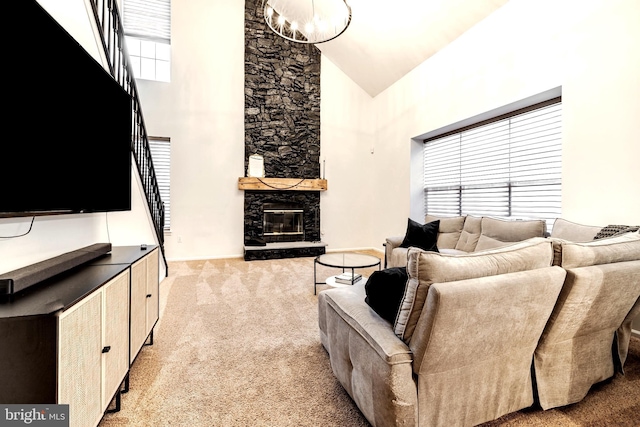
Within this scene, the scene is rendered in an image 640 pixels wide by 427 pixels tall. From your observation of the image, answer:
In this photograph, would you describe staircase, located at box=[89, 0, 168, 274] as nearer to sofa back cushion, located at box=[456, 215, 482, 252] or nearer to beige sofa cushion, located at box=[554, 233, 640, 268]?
beige sofa cushion, located at box=[554, 233, 640, 268]

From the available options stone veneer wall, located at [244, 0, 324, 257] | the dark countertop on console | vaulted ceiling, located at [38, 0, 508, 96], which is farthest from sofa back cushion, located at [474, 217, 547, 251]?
the dark countertop on console

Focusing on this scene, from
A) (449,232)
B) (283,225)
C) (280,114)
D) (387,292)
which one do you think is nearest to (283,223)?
(283,225)

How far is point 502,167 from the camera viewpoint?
393 cm

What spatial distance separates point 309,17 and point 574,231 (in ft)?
14.4

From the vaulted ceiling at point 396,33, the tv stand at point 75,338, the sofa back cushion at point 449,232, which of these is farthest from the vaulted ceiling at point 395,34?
the sofa back cushion at point 449,232

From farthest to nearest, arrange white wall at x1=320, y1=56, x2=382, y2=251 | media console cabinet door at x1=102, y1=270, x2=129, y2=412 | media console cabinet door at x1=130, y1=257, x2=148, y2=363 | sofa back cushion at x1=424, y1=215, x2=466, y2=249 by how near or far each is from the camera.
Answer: white wall at x1=320, y1=56, x2=382, y2=251, sofa back cushion at x1=424, y1=215, x2=466, y2=249, media console cabinet door at x1=130, y1=257, x2=148, y2=363, media console cabinet door at x1=102, y1=270, x2=129, y2=412

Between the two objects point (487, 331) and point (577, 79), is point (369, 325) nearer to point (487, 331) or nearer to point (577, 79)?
point (487, 331)

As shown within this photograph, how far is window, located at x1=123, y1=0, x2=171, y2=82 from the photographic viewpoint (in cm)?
518

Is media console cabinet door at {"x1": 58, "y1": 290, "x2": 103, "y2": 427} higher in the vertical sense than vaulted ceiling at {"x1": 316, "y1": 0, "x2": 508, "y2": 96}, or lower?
lower

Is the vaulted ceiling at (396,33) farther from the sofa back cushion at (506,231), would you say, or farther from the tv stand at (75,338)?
the tv stand at (75,338)

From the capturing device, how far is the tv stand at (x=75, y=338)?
0.98 metres

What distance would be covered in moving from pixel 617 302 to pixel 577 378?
0.45 m

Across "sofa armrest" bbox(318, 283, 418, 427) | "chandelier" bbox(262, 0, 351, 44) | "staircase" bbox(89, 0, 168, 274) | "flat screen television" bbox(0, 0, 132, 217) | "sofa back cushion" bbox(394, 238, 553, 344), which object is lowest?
"sofa armrest" bbox(318, 283, 418, 427)

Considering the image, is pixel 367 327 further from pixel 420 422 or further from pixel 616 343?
pixel 616 343
